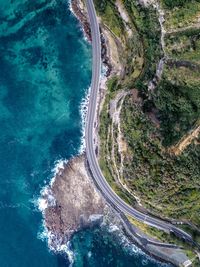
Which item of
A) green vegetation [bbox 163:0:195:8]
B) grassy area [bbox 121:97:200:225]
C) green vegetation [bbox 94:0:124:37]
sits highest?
green vegetation [bbox 94:0:124:37]

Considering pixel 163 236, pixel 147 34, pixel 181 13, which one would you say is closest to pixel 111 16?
pixel 147 34

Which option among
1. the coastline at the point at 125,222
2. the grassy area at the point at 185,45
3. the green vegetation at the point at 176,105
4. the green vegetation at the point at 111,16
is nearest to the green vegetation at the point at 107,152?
the coastline at the point at 125,222

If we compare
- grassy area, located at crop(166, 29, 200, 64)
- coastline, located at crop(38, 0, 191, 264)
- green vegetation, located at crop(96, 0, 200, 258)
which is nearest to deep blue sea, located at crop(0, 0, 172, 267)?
coastline, located at crop(38, 0, 191, 264)

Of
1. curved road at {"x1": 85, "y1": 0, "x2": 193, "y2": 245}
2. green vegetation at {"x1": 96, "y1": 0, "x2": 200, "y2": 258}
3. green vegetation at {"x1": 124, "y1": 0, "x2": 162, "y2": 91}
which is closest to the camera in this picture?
green vegetation at {"x1": 96, "y1": 0, "x2": 200, "y2": 258}

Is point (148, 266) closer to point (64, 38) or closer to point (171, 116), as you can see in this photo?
point (171, 116)

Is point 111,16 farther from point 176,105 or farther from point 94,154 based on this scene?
point 94,154

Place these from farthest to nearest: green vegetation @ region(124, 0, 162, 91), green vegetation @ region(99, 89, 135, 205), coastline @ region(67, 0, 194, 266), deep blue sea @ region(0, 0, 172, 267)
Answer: deep blue sea @ region(0, 0, 172, 267) < coastline @ region(67, 0, 194, 266) < green vegetation @ region(99, 89, 135, 205) < green vegetation @ region(124, 0, 162, 91)

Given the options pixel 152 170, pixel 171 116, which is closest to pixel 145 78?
pixel 171 116

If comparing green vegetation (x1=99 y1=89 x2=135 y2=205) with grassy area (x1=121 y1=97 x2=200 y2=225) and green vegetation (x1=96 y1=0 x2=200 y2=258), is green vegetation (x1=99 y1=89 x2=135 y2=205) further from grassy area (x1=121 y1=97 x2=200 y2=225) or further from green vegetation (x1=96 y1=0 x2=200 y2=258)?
grassy area (x1=121 y1=97 x2=200 y2=225)
